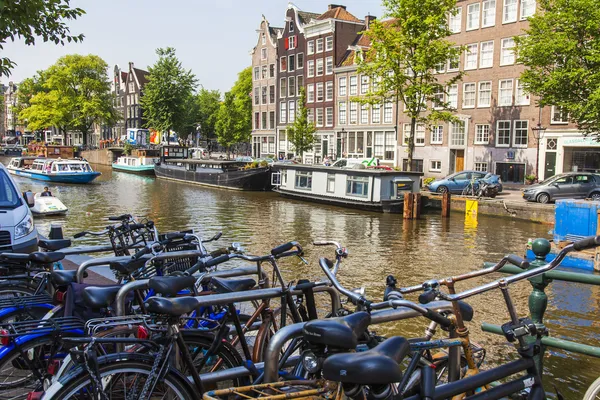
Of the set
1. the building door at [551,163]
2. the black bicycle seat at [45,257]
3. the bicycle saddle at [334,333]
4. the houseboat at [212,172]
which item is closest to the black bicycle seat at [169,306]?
the bicycle saddle at [334,333]

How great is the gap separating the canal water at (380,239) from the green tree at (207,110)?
143 ft

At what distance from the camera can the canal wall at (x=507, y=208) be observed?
23.1m

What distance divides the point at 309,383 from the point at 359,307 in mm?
509

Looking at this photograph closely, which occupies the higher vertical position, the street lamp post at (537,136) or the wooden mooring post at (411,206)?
the street lamp post at (537,136)

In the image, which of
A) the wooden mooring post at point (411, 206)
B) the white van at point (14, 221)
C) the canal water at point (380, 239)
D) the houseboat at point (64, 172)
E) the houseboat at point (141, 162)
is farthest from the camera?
the houseboat at point (141, 162)

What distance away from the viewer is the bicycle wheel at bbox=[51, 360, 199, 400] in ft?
8.82

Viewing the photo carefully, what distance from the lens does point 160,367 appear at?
2879 mm

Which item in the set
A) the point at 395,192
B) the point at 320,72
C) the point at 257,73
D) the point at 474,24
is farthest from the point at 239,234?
the point at 257,73

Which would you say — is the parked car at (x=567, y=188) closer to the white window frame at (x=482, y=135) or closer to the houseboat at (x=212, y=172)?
the white window frame at (x=482, y=135)

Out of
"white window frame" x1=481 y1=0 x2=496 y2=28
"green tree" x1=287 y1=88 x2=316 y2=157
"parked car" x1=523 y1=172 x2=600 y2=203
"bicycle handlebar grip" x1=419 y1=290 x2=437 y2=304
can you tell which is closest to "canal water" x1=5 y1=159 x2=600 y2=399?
"parked car" x1=523 y1=172 x2=600 y2=203

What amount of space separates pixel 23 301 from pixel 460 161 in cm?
3650

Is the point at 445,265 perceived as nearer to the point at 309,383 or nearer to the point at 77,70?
the point at 309,383

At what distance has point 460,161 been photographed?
38.5m

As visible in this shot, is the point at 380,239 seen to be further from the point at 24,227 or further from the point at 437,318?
the point at 437,318
